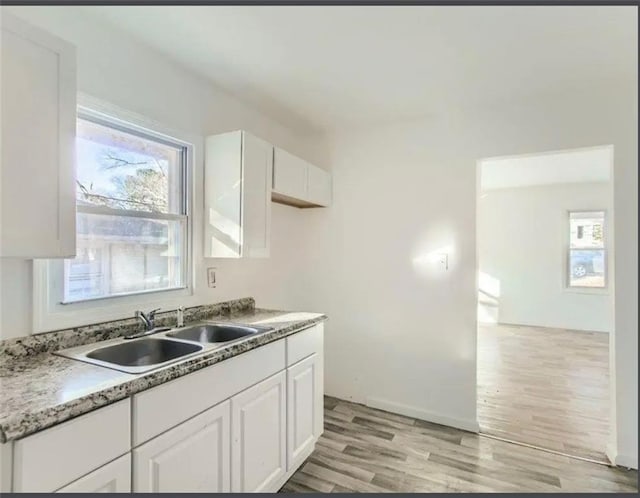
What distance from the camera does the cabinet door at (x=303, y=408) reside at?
200 centimetres

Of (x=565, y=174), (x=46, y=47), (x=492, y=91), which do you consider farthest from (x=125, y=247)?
(x=565, y=174)

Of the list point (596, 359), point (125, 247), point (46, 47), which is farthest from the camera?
point (596, 359)

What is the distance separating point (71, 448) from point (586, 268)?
7325mm

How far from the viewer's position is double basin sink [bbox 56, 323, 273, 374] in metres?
1.45

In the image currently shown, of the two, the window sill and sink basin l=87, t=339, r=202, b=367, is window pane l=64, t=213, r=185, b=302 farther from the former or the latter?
the window sill

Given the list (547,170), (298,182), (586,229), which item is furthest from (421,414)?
(586,229)

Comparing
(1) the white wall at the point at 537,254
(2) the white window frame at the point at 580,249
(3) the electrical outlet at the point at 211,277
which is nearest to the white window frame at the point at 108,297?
(3) the electrical outlet at the point at 211,277

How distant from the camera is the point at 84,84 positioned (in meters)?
1.64

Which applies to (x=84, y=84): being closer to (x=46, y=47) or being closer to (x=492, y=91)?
(x=46, y=47)

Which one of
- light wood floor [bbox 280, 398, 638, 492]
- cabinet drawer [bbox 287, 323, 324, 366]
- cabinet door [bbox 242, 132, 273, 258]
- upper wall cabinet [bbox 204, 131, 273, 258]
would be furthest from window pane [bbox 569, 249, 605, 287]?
upper wall cabinet [bbox 204, 131, 273, 258]

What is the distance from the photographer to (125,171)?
1.92 meters

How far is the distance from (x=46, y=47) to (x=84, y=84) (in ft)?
1.53

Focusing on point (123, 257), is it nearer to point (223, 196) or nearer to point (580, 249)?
point (223, 196)

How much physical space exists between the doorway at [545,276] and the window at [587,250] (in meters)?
0.01
